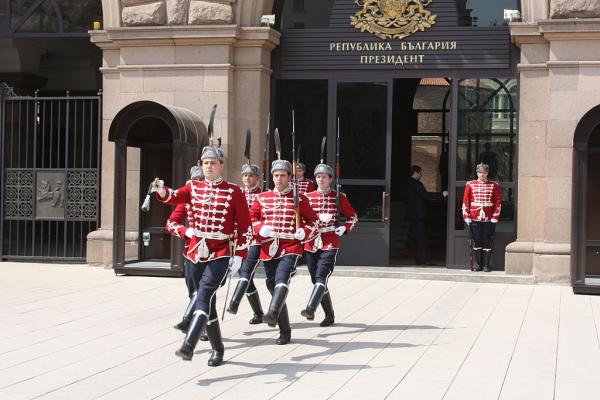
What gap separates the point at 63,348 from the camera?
361 inches

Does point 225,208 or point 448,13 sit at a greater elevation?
point 448,13

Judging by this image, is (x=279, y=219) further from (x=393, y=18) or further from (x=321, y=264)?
(x=393, y=18)

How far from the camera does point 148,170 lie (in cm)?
1645

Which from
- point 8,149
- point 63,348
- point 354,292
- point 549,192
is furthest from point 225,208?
point 8,149

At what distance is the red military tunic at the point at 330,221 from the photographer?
36.0 ft

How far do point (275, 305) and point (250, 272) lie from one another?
4.31 ft

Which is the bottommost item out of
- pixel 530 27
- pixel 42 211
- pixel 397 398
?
pixel 397 398

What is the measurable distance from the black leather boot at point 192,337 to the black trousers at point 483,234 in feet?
27.4

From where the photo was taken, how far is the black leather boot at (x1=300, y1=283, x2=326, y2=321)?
10.2 metres

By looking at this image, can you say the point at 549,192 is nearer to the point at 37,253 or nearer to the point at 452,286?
the point at 452,286

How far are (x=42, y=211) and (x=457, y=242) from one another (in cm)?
681

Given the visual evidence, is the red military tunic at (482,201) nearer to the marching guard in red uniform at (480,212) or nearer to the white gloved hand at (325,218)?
the marching guard in red uniform at (480,212)

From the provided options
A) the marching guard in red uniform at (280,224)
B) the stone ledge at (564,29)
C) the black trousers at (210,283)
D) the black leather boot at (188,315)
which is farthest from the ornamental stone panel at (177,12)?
the black trousers at (210,283)

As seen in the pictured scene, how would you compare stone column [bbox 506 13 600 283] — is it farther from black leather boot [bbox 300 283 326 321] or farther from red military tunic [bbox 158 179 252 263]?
red military tunic [bbox 158 179 252 263]
